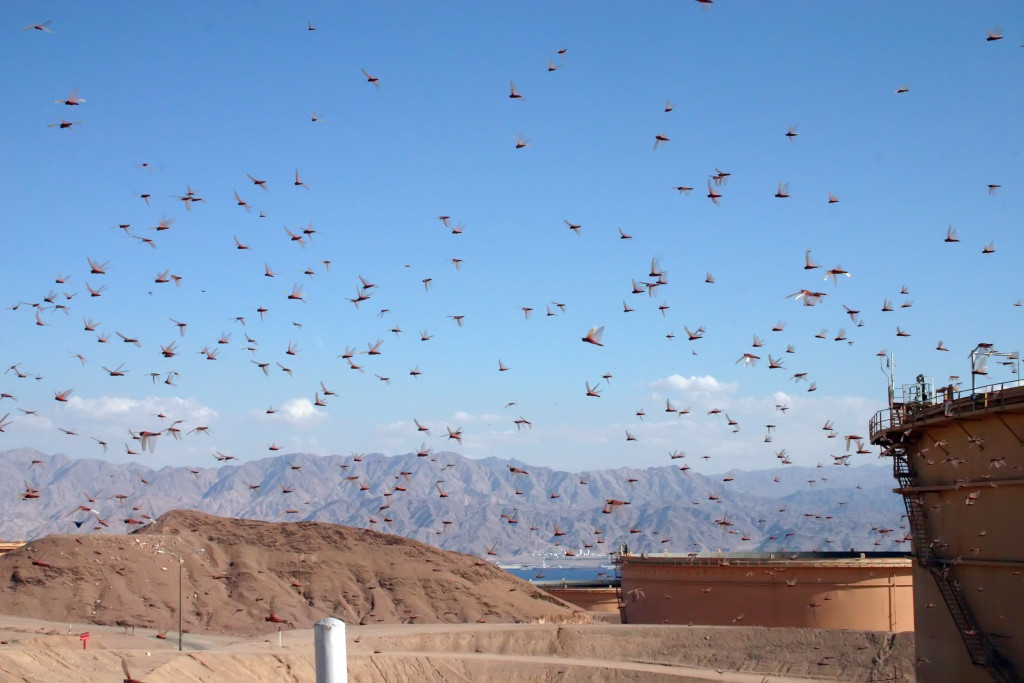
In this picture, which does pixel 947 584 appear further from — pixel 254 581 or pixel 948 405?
pixel 254 581

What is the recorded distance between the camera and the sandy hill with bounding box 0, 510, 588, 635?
190 ft

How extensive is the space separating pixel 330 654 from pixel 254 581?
56855 mm

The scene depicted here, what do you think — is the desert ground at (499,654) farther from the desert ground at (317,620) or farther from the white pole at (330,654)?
the white pole at (330,654)

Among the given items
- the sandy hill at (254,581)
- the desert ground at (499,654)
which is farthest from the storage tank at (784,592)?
the sandy hill at (254,581)

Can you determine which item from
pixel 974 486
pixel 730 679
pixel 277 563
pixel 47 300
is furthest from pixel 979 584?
pixel 277 563

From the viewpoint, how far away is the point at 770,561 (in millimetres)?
54312

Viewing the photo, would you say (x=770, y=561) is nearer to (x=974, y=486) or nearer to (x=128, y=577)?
(x=974, y=486)

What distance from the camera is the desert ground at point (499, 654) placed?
39062mm

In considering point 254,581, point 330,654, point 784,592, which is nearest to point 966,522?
point 784,592

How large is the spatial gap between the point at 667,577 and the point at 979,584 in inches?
1158

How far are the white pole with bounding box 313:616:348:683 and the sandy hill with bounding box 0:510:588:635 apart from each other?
155 ft

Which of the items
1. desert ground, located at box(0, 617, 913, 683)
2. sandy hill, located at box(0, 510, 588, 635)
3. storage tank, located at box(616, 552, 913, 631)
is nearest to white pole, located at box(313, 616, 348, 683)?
desert ground, located at box(0, 617, 913, 683)

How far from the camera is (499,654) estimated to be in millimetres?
53812

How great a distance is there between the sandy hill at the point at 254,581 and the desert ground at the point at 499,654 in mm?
2799
